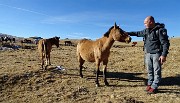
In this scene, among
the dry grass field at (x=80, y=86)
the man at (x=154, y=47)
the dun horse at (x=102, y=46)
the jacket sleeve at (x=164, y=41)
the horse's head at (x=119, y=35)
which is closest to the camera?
the jacket sleeve at (x=164, y=41)

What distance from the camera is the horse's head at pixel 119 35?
37.3 ft

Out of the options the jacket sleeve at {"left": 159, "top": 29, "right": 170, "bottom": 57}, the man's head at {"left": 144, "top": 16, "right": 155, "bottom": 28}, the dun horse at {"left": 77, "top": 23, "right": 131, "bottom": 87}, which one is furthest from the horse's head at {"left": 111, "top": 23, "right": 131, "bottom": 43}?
the jacket sleeve at {"left": 159, "top": 29, "right": 170, "bottom": 57}

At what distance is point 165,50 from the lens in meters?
9.35

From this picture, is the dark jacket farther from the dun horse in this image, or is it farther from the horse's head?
the dun horse

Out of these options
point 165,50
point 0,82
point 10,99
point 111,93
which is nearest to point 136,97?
point 111,93

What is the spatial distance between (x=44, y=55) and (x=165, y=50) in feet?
33.2

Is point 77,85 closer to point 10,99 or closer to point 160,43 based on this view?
point 10,99

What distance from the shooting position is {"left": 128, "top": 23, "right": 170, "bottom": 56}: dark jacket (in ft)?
31.0

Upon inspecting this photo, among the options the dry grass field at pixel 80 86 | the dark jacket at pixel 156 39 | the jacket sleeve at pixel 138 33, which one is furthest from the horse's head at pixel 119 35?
the dry grass field at pixel 80 86

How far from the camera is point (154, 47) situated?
10023 mm

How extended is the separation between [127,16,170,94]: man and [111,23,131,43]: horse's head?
2.91 ft

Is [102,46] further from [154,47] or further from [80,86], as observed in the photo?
[154,47]

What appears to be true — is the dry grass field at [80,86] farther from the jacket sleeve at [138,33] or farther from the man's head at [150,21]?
the man's head at [150,21]

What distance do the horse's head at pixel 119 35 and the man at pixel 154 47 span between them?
34.9 inches
